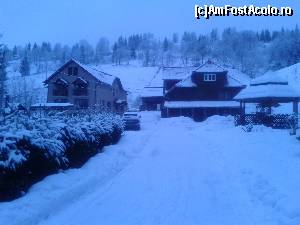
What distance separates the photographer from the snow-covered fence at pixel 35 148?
29.1 ft

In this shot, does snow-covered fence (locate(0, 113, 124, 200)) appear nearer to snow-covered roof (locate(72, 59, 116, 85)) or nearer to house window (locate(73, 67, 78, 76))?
snow-covered roof (locate(72, 59, 116, 85))

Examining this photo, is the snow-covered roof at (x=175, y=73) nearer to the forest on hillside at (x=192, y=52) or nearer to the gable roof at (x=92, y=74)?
the gable roof at (x=92, y=74)

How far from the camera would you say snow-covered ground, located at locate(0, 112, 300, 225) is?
7.73m

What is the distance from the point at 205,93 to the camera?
59.5 meters

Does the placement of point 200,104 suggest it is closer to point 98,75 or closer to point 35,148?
point 98,75

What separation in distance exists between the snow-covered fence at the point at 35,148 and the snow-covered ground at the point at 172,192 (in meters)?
0.34

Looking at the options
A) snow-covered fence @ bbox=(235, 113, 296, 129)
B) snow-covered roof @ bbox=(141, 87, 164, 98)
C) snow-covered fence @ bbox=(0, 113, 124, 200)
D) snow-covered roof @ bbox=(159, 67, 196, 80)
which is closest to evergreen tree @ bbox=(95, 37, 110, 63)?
snow-covered roof @ bbox=(141, 87, 164, 98)

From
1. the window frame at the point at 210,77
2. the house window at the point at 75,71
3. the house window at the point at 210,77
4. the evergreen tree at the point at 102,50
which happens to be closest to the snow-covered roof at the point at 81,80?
the house window at the point at 75,71

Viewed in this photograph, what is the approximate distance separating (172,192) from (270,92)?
24.9 meters

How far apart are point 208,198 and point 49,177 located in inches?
172

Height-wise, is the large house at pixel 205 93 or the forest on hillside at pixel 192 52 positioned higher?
the forest on hillside at pixel 192 52

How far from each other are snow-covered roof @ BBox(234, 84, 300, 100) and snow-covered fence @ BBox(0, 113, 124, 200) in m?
20.9

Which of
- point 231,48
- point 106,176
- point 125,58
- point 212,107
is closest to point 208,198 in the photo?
point 106,176

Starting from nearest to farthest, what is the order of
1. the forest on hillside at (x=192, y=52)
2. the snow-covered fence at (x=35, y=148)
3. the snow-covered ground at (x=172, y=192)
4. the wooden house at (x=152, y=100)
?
the snow-covered ground at (x=172, y=192), the snow-covered fence at (x=35, y=148), the wooden house at (x=152, y=100), the forest on hillside at (x=192, y=52)
